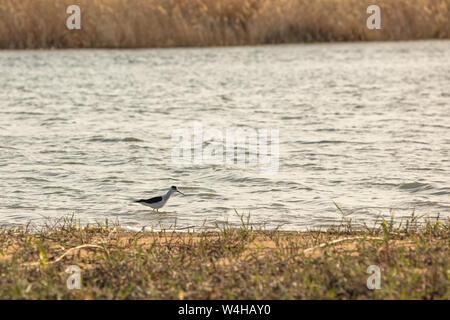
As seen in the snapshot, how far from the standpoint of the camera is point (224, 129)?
12.5 meters

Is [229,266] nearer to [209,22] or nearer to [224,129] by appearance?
[224,129]

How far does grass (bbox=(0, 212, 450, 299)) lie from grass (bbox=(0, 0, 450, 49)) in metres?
21.5

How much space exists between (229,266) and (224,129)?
8099 millimetres

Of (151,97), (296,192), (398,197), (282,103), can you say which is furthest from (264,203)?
(151,97)

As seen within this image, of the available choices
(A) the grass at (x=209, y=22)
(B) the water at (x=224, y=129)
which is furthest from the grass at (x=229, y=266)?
(A) the grass at (x=209, y=22)

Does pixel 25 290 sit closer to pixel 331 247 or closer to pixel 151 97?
pixel 331 247

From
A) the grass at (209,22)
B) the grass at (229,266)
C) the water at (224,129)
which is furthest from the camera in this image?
the grass at (209,22)

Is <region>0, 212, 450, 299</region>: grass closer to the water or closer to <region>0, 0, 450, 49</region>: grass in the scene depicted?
the water

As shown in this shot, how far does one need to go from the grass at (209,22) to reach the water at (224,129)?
2237 mm

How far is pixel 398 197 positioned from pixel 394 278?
12.7ft

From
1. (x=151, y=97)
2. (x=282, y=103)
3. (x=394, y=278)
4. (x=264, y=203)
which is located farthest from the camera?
(x=151, y=97)

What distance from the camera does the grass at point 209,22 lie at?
25.9 meters

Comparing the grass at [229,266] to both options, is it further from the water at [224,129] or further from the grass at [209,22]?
the grass at [209,22]
